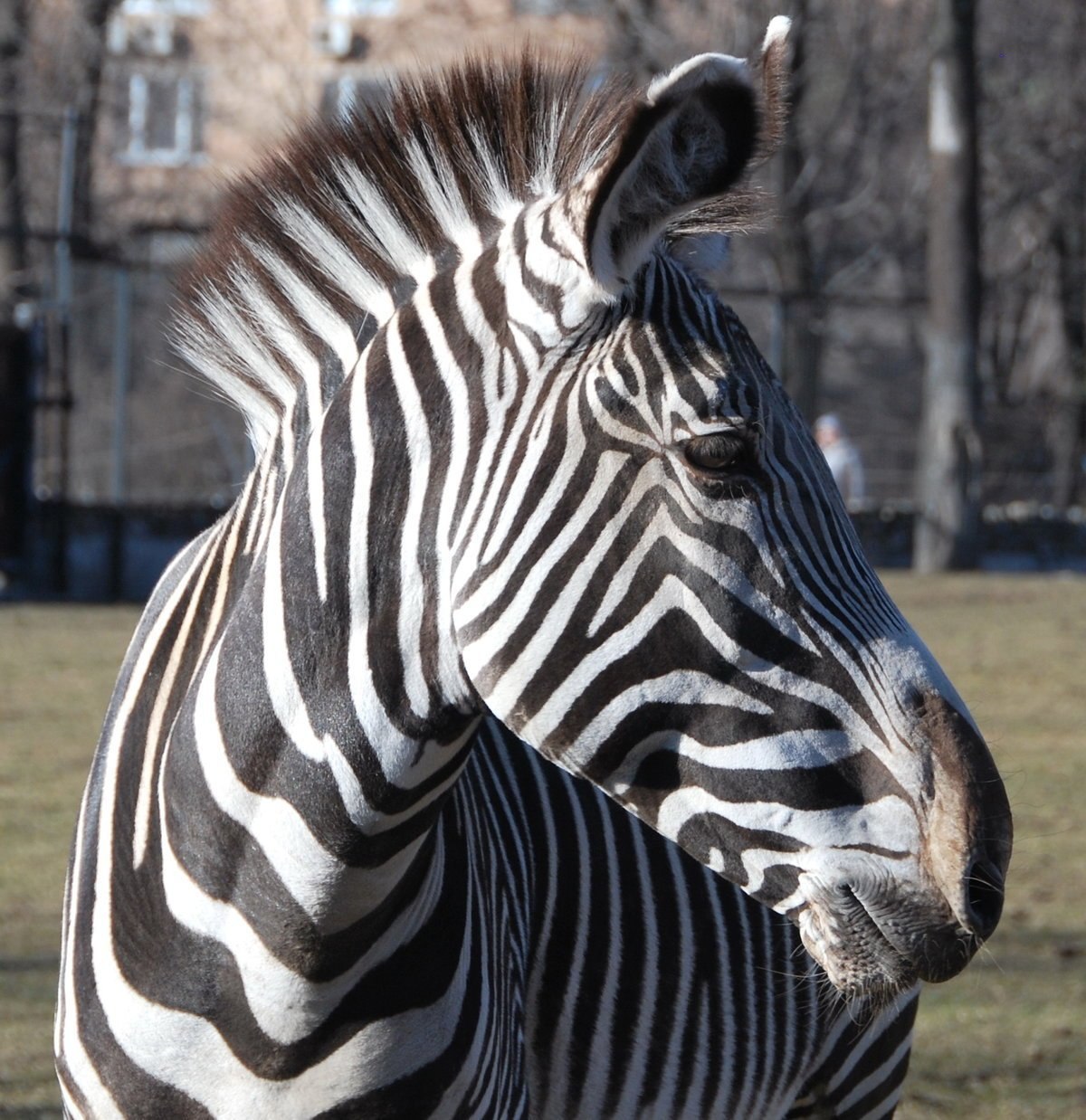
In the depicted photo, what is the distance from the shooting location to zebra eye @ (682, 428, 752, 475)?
1.85 m

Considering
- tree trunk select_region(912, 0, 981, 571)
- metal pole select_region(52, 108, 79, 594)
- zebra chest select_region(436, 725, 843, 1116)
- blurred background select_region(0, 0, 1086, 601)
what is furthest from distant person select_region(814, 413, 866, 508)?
zebra chest select_region(436, 725, 843, 1116)

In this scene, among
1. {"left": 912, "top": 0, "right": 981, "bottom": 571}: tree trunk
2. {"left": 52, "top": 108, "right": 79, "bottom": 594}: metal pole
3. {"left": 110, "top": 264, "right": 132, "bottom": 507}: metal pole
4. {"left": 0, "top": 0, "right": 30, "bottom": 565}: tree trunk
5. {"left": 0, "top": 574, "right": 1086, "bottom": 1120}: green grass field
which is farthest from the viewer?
{"left": 912, "top": 0, "right": 981, "bottom": 571}: tree trunk

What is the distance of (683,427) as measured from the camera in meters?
1.86

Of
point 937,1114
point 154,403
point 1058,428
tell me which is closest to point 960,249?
point 1058,428

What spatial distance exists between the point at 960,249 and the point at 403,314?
17423 mm

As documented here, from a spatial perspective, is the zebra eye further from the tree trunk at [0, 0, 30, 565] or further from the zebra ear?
the tree trunk at [0, 0, 30, 565]

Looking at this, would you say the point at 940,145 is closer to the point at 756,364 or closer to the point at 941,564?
the point at 941,564

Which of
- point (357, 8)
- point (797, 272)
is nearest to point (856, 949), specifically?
point (797, 272)

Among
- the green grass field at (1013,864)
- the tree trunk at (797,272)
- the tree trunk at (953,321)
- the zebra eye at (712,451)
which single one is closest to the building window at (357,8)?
the tree trunk at (797,272)

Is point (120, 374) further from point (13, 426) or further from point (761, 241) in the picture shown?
Result: point (761, 241)

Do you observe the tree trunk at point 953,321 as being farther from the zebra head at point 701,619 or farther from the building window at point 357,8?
the zebra head at point 701,619

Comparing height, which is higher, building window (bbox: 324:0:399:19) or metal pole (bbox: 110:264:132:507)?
building window (bbox: 324:0:399:19)

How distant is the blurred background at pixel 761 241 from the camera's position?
14.8 meters

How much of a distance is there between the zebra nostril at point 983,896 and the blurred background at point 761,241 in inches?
386
